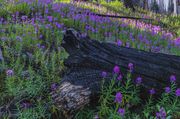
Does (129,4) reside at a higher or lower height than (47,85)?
higher

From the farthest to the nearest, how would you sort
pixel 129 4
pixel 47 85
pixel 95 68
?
pixel 129 4
pixel 47 85
pixel 95 68

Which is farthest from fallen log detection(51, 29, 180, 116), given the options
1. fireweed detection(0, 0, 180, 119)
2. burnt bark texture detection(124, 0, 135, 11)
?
burnt bark texture detection(124, 0, 135, 11)

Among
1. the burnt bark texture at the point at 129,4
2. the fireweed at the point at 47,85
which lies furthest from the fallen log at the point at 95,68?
the burnt bark texture at the point at 129,4

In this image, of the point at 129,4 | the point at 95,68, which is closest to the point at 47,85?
the point at 95,68

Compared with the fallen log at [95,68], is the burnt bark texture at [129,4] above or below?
above

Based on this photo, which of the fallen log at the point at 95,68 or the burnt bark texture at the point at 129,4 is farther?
the burnt bark texture at the point at 129,4

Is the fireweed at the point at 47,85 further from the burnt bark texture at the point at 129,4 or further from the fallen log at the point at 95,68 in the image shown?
the burnt bark texture at the point at 129,4

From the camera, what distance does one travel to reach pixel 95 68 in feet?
17.3

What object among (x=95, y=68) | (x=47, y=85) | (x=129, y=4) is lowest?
(x=47, y=85)

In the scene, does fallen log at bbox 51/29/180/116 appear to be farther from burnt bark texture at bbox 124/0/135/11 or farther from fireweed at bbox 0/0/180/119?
burnt bark texture at bbox 124/0/135/11

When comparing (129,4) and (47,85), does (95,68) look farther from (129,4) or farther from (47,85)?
(129,4)

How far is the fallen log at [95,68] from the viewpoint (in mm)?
4758

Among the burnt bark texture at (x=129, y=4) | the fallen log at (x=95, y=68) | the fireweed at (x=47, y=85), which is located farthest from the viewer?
the burnt bark texture at (x=129, y=4)

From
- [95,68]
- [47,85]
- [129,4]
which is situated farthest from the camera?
[129,4]
